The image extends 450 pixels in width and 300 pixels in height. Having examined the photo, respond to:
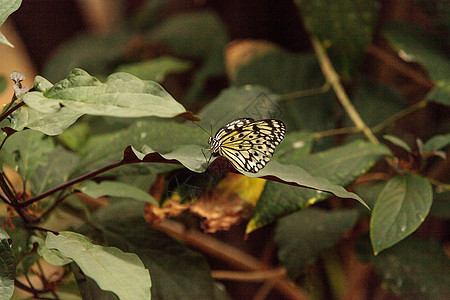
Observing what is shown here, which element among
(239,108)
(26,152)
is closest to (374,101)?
(239,108)

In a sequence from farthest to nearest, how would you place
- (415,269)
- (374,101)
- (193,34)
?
(193,34), (374,101), (415,269)

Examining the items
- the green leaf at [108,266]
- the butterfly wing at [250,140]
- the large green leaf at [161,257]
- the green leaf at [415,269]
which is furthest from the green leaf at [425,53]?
the green leaf at [108,266]

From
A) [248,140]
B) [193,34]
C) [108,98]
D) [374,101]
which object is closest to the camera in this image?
[108,98]

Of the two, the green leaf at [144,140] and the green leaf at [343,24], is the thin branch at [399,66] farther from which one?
the green leaf at [144,140]

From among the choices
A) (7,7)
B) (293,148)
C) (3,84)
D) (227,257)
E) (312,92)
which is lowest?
(227,257)

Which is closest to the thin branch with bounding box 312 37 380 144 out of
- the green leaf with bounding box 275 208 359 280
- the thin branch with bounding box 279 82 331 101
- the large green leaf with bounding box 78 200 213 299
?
the thin branch with bounding box 279 82 331 101

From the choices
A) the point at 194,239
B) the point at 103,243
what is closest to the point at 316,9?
the point at 194,239

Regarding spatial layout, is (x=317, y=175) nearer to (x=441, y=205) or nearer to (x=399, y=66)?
(x=441, y=205)
